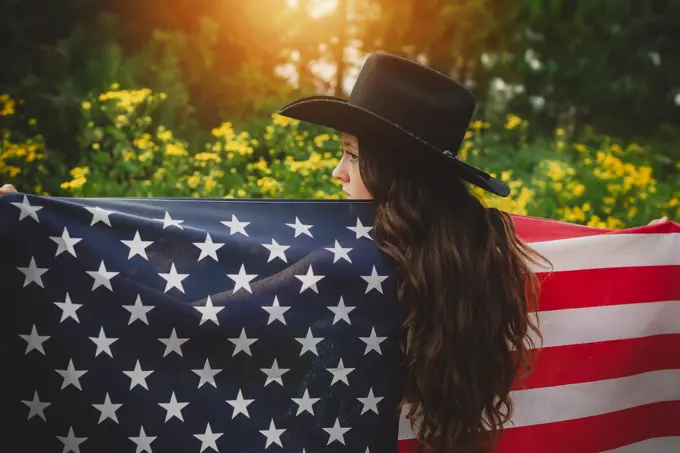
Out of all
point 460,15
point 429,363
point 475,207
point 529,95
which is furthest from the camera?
point 529,95

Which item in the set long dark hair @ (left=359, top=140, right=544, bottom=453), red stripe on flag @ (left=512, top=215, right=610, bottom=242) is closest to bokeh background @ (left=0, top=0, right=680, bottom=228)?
red stripe on flag @ (left=512, top=215, right=610, bottom=242)

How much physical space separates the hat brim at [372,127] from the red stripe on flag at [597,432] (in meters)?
0.91

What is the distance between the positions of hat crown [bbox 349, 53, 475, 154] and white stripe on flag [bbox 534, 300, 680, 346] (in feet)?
2.54

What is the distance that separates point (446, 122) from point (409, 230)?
1.25 feet

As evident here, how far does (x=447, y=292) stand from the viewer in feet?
6.79

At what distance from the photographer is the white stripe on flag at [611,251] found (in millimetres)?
2592

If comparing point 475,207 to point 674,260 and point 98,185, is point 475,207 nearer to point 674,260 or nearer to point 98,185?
point 674,260

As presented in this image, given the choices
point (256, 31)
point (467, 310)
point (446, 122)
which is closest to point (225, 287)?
point (467, 310)

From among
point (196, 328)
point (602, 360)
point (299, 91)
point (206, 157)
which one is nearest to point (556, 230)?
point (602, 360)

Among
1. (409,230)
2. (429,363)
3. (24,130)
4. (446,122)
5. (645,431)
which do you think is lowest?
(24,130)

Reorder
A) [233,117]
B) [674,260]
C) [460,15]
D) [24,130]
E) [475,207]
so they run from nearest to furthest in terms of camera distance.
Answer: [475,207], [674,260], [24,130], [233,117], [460,15]

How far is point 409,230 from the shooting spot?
2090 mm

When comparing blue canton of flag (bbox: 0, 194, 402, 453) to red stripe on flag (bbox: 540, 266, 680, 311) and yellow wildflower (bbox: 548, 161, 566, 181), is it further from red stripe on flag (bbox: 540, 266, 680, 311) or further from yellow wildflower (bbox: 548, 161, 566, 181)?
yellow wildflower (bbox: 548, 161, 566, 181)

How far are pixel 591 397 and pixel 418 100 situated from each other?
4.17 ft
